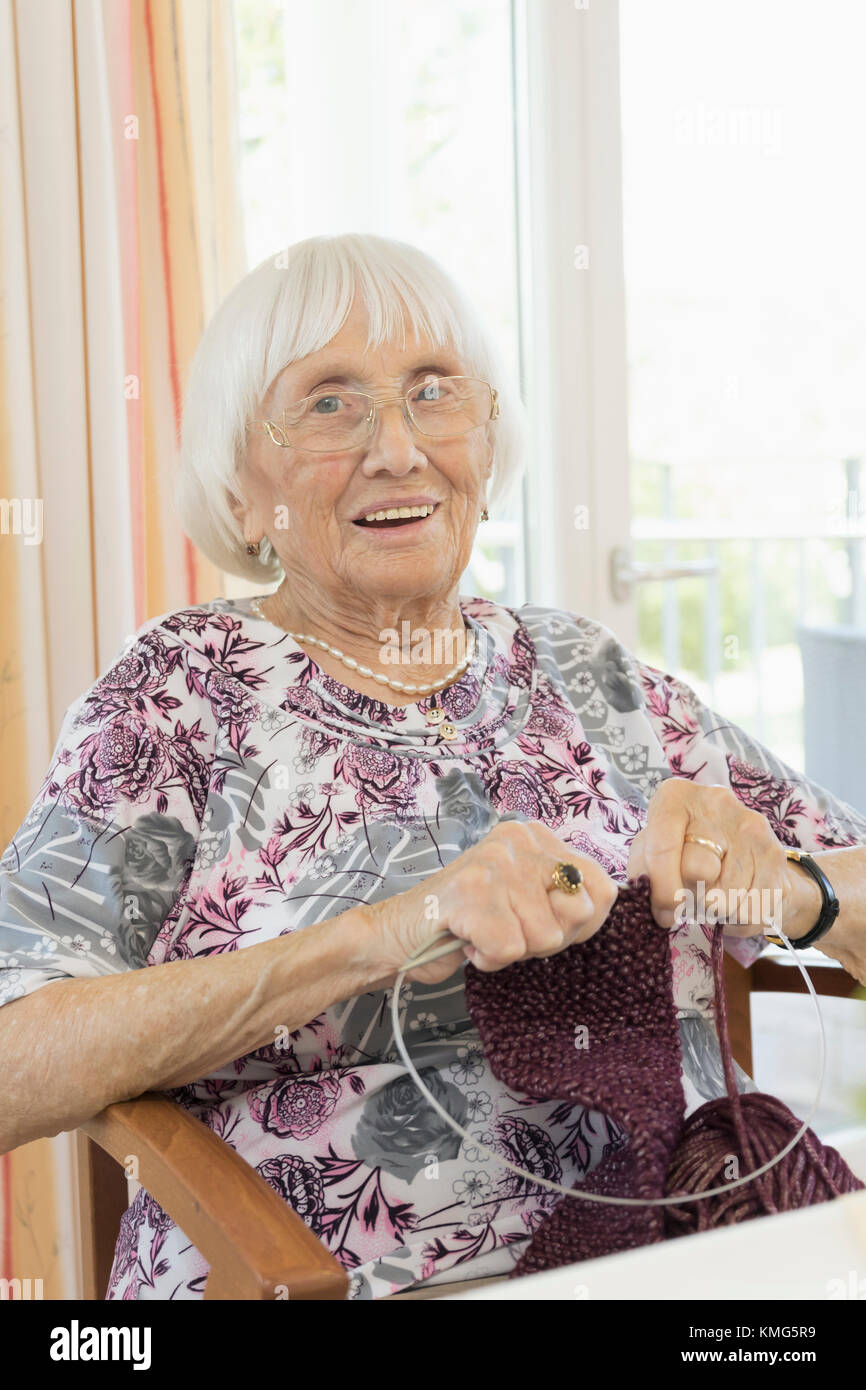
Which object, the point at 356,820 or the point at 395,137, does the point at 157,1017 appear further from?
the point at 395,137

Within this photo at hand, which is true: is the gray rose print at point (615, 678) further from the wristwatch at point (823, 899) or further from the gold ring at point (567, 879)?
the gold ring at point (567, 879)

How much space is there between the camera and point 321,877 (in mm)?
1229

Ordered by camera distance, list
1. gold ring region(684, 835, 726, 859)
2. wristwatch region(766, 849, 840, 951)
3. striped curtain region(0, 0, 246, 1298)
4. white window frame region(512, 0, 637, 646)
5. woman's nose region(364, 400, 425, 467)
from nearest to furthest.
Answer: gold ring region(684, 835, 726, 859) < wristwatch region(766, 849, 840, 951) < woman's nose region(364, 400, 425, 467) < striped curtain region(0, 0, 246, 1298) < white window frame region(512, 0, 637, 646)

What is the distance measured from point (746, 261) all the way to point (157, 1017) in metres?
1.97

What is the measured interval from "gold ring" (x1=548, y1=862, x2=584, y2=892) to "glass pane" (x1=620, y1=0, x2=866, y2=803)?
→ 1.52 metres

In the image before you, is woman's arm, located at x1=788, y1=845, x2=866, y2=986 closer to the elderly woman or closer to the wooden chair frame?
the elderly woman

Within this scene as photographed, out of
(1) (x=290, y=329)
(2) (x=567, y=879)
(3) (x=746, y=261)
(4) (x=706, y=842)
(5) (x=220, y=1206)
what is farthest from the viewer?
(3) (x=746, y=261)

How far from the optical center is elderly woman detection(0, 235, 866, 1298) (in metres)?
1.07

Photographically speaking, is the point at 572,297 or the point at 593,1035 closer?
the point at 593,1035

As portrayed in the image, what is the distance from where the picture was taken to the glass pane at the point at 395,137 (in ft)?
6.49

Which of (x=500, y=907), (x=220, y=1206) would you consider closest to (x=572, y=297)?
(x=500, y=907)

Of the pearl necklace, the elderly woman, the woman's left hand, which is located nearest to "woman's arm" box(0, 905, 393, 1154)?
the elderly woman
